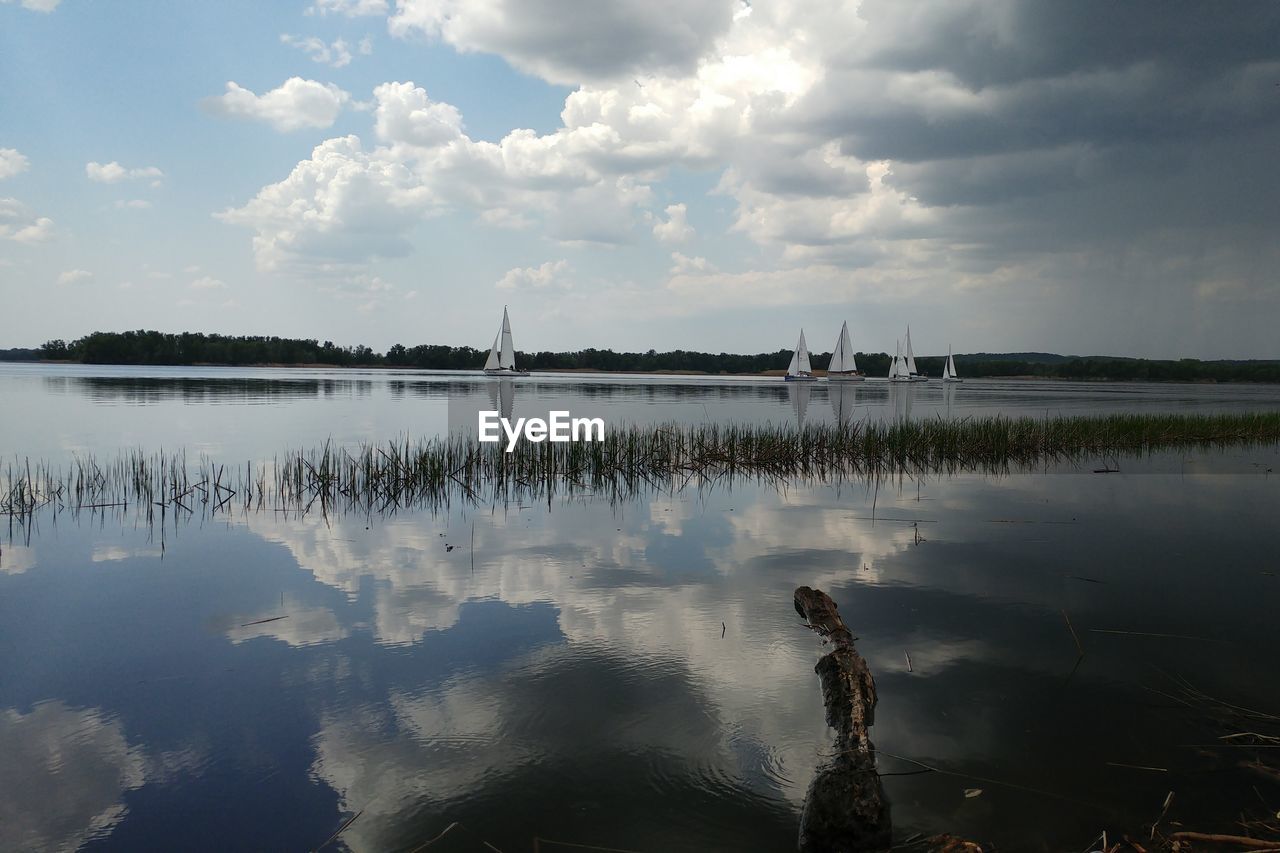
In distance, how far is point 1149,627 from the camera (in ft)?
22.5

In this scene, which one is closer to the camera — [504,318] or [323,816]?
[323,816]

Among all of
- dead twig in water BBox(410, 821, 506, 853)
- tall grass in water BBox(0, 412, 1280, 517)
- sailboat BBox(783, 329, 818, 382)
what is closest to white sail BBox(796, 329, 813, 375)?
sailboat BBox(783, 329, 818, 382)

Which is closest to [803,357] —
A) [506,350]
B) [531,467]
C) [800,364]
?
[800,364]

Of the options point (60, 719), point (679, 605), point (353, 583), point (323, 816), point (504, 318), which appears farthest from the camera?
point (504, 318)

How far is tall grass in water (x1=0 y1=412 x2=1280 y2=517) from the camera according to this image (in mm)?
12516

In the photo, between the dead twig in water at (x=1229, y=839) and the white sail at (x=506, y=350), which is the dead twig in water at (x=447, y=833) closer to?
the dead twig in water at (x=1229, y=839)

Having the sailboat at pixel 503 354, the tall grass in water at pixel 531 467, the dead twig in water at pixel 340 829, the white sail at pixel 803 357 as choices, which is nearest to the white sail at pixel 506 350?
the sailboat at pixel 503 354

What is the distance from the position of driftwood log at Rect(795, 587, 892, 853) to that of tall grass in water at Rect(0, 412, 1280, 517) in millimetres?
8674

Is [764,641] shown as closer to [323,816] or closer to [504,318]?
[323,816]

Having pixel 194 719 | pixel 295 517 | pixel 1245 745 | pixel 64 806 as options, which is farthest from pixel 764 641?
pixel 295 517

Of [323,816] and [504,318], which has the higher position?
[504,318]

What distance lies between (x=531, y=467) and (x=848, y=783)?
11643mm

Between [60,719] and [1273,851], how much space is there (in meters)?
7.15

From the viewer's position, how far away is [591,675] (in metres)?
5.58
